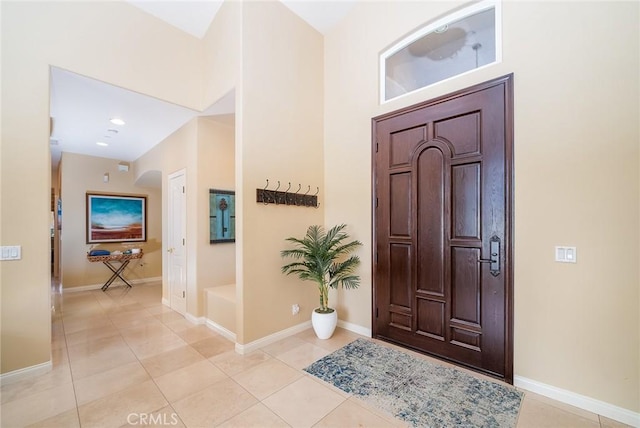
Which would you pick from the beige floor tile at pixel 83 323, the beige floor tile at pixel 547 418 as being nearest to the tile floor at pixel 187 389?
the beige floor tile at pixel 547 418

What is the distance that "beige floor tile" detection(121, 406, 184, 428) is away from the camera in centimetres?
180

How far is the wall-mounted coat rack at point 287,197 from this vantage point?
10.0 ft

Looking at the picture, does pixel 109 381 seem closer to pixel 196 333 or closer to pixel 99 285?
pixel 196 333

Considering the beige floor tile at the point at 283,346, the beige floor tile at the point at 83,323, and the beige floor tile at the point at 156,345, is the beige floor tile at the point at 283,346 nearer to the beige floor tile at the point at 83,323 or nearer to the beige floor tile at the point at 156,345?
the beige floor tile at the point at 156,345

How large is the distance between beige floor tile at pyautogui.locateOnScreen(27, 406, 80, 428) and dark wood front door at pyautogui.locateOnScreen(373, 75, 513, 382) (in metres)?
2.68

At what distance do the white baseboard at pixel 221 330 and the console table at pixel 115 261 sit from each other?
3411 millimetres

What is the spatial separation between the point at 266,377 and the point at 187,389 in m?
0.63

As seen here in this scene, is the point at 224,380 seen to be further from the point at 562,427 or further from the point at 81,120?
the point at 81,120

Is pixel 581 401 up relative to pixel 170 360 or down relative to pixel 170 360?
up

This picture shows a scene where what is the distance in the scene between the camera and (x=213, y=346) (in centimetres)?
302

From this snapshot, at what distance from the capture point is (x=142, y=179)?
6.09m

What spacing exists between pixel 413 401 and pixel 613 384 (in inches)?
52.6

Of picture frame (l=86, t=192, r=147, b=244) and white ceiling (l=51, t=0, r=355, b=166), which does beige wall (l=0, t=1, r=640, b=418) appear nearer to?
white ceiling (l=51, t=0, r=355, b=166)

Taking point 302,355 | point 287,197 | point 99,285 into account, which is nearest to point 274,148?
point 287,197
